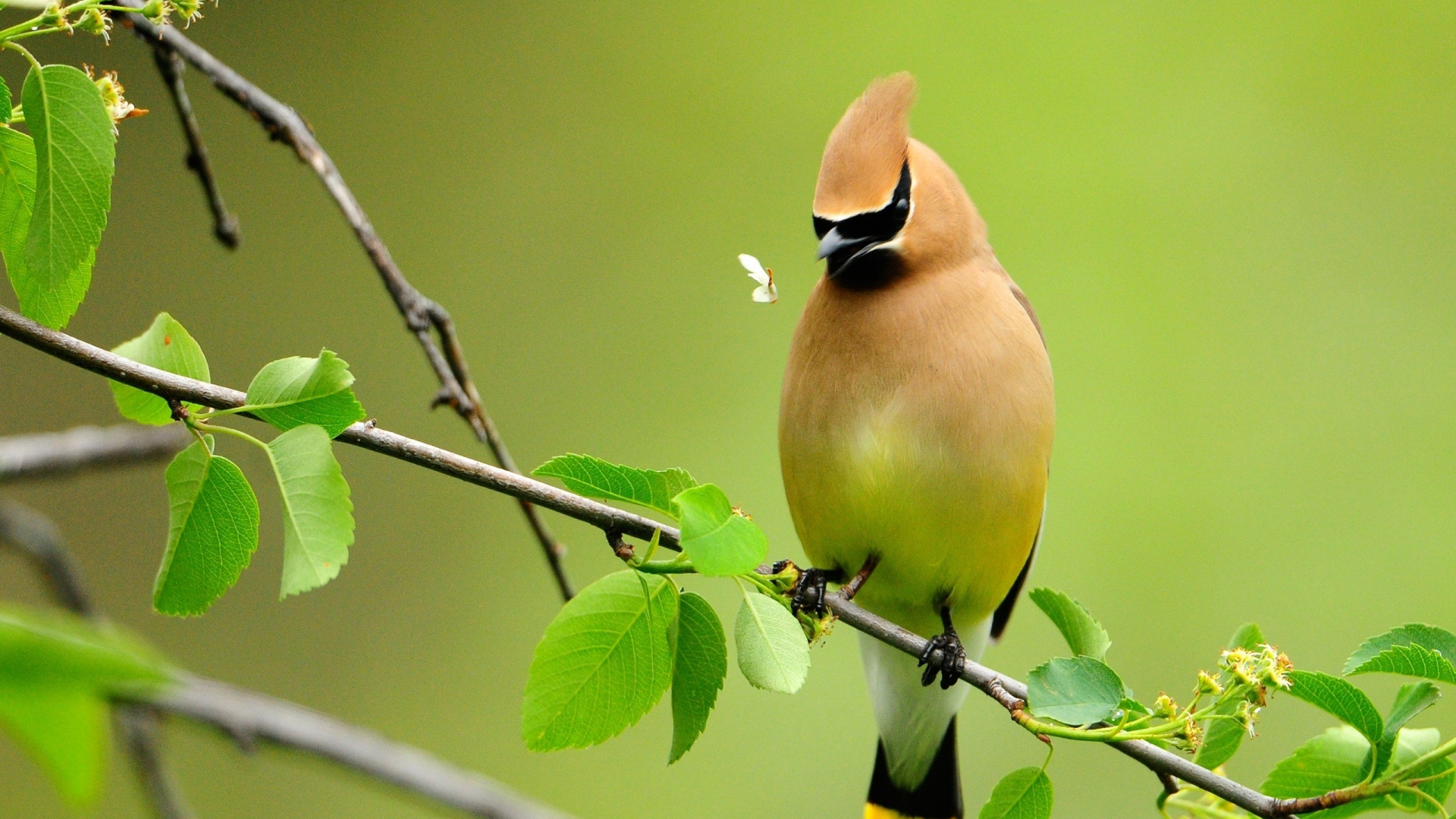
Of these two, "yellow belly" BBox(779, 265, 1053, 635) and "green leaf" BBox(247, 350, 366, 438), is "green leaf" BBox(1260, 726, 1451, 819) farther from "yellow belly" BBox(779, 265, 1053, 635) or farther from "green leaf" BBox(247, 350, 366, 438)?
"green leaf" BBox(247, 350, 366, 438)

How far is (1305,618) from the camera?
17.4 feet

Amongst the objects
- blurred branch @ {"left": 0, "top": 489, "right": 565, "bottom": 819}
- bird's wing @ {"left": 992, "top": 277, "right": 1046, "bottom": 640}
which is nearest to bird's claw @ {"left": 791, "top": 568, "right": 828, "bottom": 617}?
bird's wing @ {"left": 992, "top": 277, "right": 1046, "bottom": 640}

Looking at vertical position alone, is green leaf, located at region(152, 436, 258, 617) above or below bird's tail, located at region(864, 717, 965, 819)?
above

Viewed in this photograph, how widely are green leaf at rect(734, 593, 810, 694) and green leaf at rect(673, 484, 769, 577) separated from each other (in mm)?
143

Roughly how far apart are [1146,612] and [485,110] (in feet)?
11.7

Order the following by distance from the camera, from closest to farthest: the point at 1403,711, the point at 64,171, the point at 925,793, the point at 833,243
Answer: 1. the point at 64,171
2. the point at 1403,711
3. the point at 833,243
4. the point at 925,793

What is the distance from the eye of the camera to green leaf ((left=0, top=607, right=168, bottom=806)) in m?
0.50

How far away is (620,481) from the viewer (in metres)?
1.44

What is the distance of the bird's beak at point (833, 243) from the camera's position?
2.11m

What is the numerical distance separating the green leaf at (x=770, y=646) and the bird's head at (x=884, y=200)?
2.57ft

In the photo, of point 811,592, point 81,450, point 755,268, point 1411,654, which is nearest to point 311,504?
point 81,450

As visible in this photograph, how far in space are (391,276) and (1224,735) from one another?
1.29 m

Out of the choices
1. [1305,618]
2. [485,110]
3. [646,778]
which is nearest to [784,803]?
[646,778]

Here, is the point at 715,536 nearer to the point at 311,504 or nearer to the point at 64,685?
the point at 311,504
